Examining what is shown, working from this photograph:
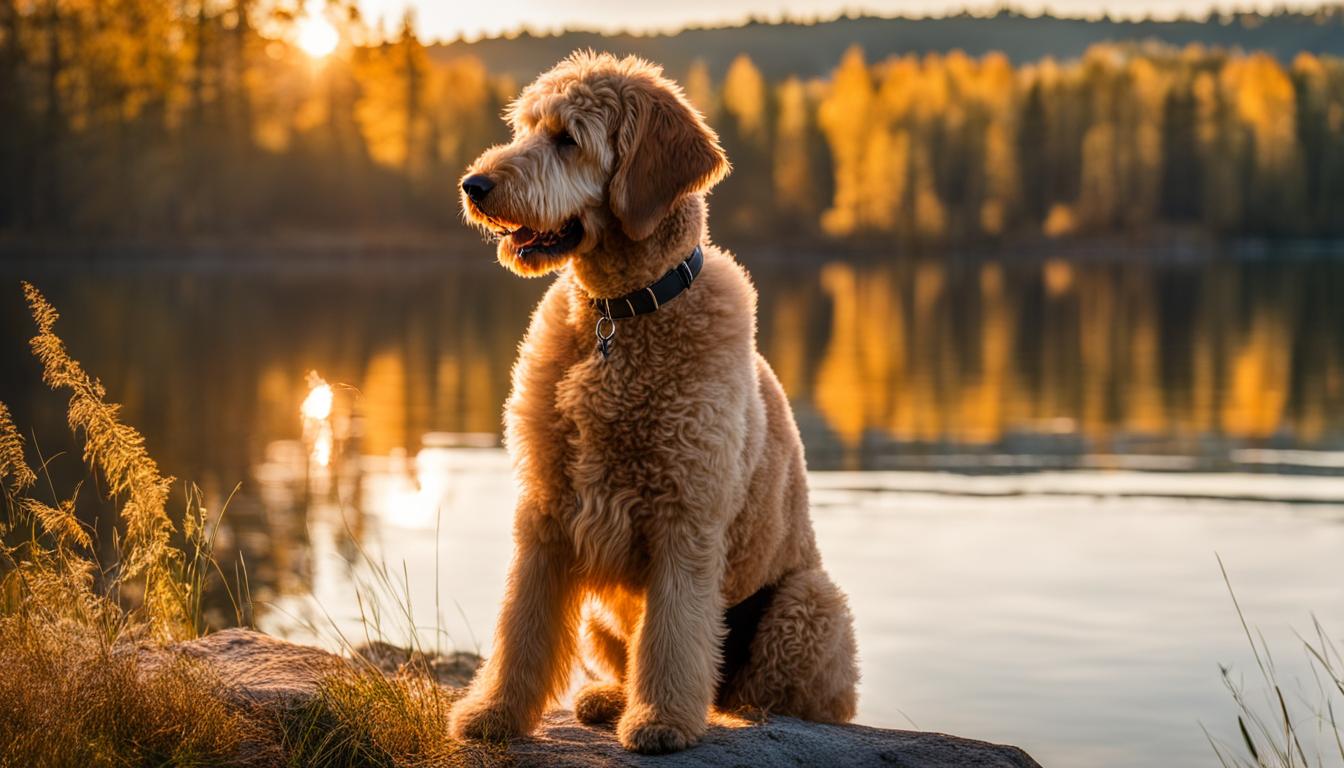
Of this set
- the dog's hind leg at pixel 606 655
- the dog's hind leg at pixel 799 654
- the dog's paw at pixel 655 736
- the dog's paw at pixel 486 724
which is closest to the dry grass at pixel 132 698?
the dog's paw at pixel 486 724

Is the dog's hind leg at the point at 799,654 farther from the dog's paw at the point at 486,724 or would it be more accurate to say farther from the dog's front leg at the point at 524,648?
the dog's paw at the point at 486,724

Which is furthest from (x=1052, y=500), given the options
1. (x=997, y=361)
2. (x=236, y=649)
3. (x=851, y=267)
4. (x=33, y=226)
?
(x=851, y=267)

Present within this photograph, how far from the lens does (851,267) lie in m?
71.4

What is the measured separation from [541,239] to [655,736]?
1609 mm

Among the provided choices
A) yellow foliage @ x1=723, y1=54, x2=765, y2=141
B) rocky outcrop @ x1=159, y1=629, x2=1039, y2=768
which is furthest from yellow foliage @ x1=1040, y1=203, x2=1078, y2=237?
rocky outcrop @ x1=159, y1=629, x2=1039, y2=768

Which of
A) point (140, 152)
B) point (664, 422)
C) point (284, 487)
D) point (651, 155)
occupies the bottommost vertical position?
point (284, 487)

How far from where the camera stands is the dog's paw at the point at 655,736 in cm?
466

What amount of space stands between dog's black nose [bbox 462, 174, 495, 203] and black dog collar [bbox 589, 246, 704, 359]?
573 millimetres

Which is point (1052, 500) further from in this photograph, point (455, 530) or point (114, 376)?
point (114, 376)

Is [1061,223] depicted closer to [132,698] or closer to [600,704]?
[600,704]

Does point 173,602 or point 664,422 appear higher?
point 664,422

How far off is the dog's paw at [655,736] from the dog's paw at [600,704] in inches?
20.3

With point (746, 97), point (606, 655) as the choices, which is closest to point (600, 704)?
point (606, 655)

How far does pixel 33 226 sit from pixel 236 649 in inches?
2256
